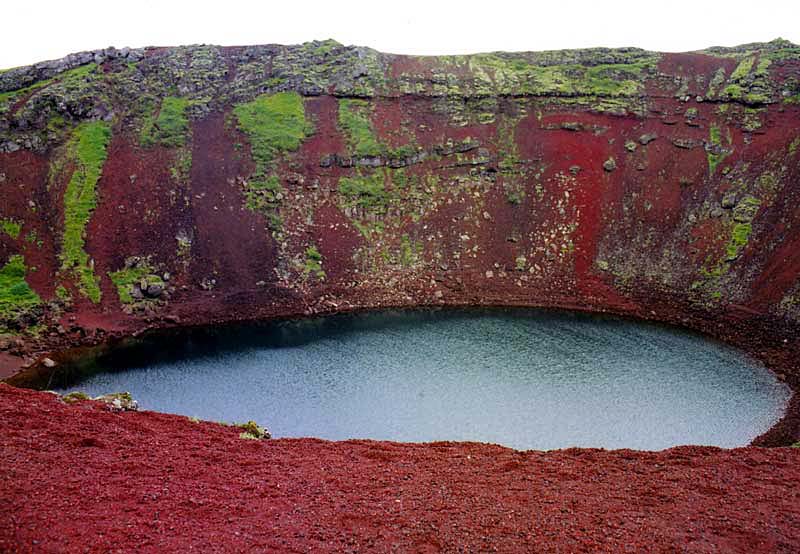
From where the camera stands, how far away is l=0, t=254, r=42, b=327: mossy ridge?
43.9m

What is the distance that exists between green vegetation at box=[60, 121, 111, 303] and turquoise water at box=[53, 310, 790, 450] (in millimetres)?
8779

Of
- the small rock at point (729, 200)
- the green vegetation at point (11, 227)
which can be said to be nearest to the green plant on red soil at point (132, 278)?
the green vegetation at point (11, 227)

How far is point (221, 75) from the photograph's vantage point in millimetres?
66125

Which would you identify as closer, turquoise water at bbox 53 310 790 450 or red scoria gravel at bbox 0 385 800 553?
red scoria gravel at bbox 0 385 800 553

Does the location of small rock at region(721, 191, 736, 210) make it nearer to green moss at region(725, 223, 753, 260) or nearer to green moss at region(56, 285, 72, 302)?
green moss at region(725, 223, 753, 260)

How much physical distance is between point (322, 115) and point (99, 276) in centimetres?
2738

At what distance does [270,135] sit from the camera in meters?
60.8

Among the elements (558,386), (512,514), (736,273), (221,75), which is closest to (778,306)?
(736,273)

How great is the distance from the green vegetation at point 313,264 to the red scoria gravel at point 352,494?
2985cm

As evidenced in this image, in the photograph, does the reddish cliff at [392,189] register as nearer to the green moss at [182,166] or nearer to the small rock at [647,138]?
the green moss at [182,166]

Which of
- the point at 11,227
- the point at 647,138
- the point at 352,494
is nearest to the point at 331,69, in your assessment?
the point at 647,138

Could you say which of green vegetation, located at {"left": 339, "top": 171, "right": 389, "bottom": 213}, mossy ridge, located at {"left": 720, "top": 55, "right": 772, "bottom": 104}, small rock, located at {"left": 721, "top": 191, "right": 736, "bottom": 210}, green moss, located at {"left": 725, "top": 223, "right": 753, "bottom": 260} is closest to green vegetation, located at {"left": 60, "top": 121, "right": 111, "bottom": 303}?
green vegetation, located at {"left": 339, "top": 171, "right": 389, "bottom": 213}

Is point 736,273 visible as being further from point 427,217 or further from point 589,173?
point 427,217

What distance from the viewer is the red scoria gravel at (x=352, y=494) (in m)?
14.4
